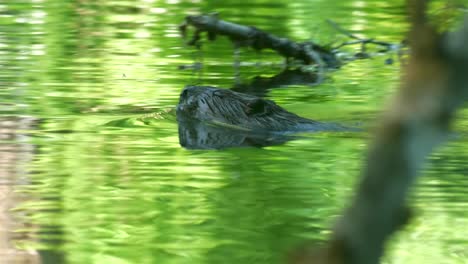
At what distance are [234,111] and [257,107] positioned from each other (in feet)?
0.62

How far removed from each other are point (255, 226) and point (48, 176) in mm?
1362

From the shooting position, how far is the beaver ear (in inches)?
274

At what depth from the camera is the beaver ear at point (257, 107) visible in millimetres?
6969

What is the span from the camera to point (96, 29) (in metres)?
12.0

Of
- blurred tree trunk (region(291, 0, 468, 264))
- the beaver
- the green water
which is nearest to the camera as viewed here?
blurred tree trunk (region(291, 0, 468, 264))

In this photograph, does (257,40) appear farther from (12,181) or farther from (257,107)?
(12,181)

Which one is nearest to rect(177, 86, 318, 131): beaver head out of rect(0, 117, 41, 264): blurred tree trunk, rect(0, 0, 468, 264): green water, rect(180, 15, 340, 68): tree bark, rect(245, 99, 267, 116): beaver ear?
rect(245, 99, 267, 116): beaver ear

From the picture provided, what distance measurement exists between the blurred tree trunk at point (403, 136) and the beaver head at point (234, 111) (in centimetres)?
531

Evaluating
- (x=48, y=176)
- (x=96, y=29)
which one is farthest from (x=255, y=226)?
(x=96, y=29)

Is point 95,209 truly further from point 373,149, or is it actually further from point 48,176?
point 373,149

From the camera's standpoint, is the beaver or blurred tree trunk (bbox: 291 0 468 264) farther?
the beaver

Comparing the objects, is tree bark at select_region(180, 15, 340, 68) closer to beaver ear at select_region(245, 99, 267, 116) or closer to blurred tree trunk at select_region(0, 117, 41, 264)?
beaver ear at select_region(245, 99, 267, 116)

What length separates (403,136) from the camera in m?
1.44

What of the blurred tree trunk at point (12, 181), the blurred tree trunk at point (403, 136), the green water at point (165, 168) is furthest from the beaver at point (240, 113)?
the blurred tree trunk at point (403, 136)
